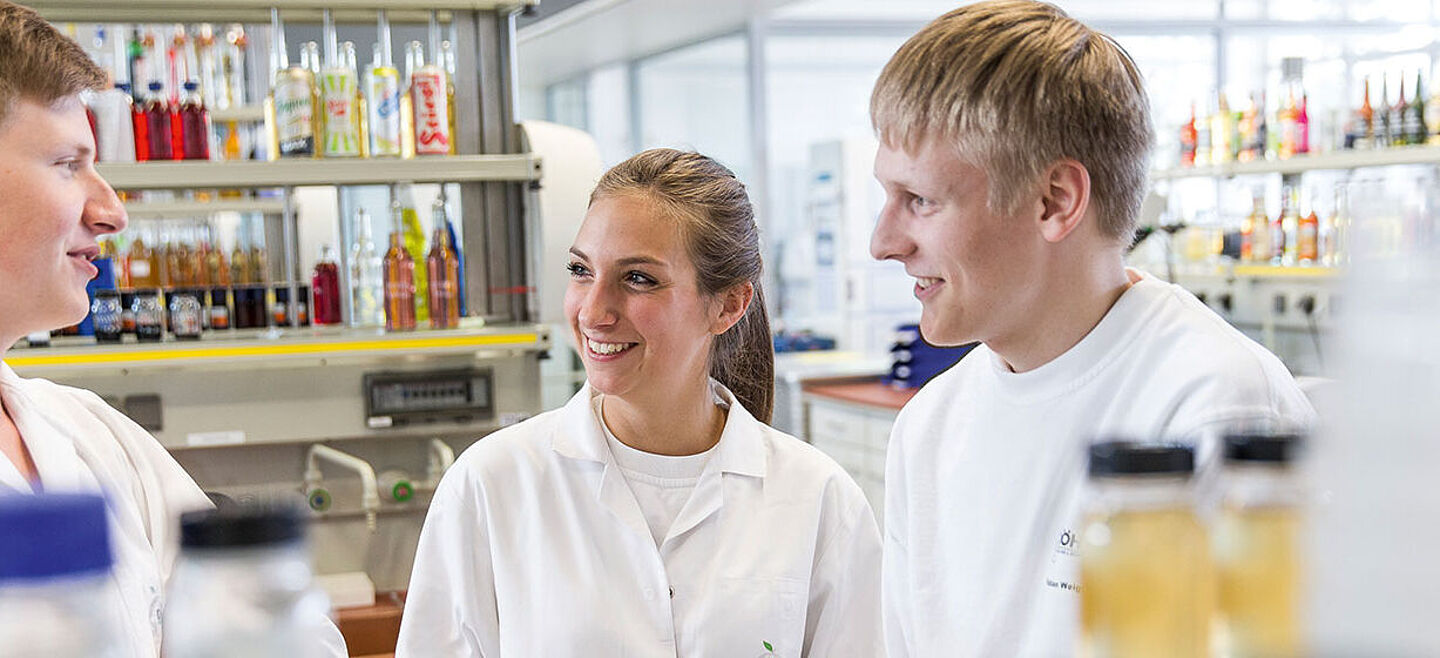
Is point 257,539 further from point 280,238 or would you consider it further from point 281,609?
point 280,238

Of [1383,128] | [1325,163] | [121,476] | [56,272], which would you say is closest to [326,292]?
[121,476]

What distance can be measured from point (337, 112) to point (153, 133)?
45 cm

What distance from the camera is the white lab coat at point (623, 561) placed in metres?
1.79

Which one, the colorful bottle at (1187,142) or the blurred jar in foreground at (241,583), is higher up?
the colorful bottle at (1187,142)

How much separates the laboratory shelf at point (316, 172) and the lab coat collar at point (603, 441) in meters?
1.46

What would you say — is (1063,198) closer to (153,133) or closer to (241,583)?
(241,583)

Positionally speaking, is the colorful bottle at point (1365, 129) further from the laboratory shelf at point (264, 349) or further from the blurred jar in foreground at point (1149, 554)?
the blurred jar in foreground at point (1149, 554)

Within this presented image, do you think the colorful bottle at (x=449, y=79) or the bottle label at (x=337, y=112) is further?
the colorful bottle at (x=449, y=79)

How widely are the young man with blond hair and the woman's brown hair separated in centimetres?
64

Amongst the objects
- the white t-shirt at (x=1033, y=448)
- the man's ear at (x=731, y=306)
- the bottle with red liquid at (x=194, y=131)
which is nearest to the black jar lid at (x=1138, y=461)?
the white t-shirt at (x=1033, y=448)

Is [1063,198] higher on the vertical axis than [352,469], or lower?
higher

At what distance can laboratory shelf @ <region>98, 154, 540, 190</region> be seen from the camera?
312 cm

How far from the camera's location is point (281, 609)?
1.92 feet

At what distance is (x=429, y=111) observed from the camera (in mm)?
3289
